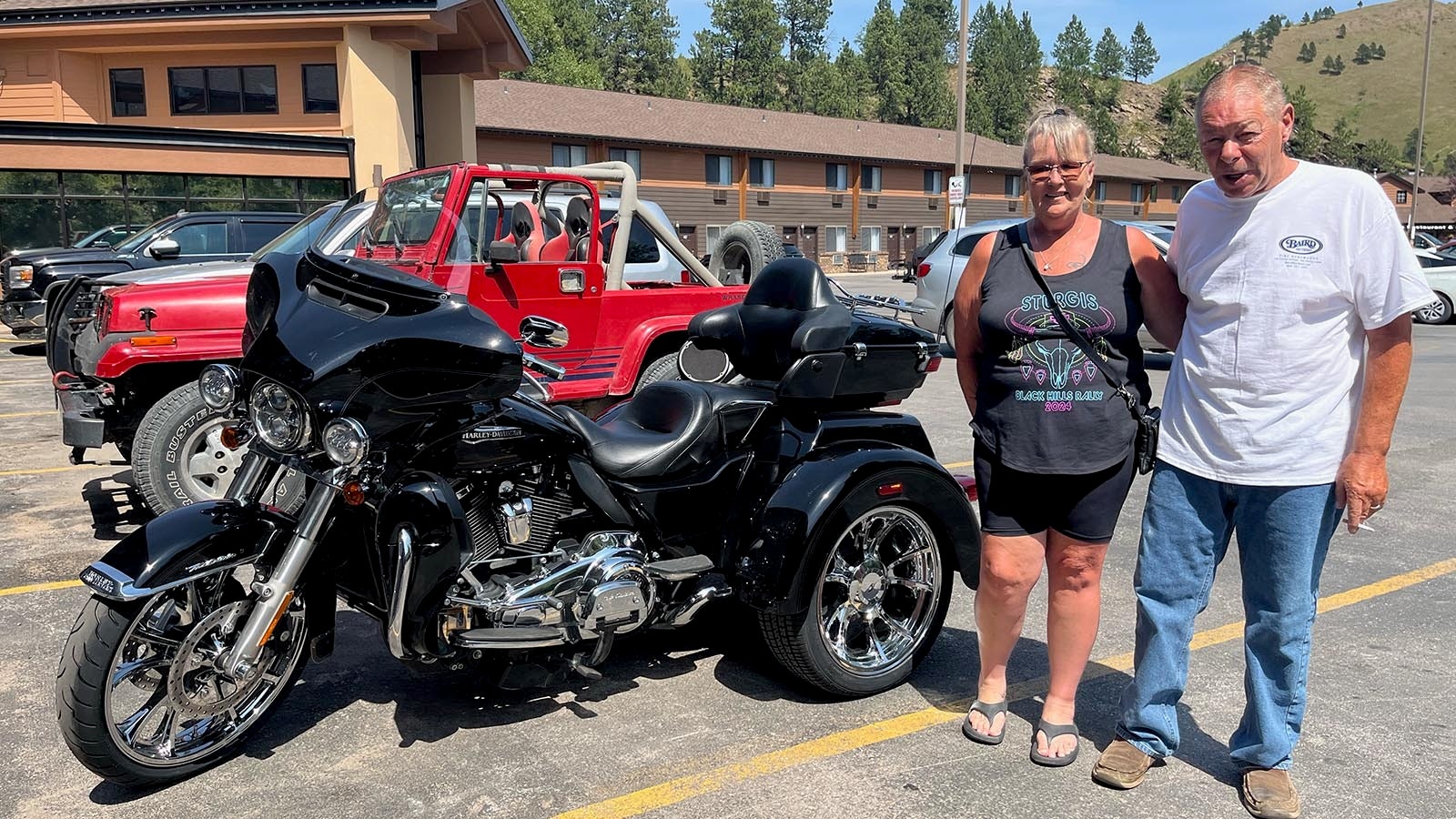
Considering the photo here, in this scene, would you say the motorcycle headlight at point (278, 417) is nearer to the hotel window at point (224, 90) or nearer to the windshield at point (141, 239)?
the windshield at point (141, 239)

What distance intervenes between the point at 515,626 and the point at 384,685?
1.04m

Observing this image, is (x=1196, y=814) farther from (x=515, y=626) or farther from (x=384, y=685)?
(x=384, y=685)

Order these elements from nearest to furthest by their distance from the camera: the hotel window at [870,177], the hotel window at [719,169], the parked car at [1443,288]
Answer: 1. the parked car at [1443,288]
2. the hotel window at [719,169]
3. the hotel window at [870,177]

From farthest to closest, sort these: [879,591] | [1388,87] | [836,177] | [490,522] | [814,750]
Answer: [1388,87]
[836,177]
[879,591]
[814,750]
[490,522]

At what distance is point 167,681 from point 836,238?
153 feet

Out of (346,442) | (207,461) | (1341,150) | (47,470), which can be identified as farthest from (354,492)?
(1341,150)

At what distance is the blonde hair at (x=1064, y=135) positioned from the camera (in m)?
3.21

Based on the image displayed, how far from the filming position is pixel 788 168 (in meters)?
46.4

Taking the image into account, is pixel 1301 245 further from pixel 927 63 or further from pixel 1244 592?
pixel 927 63

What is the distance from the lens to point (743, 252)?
30.7ft

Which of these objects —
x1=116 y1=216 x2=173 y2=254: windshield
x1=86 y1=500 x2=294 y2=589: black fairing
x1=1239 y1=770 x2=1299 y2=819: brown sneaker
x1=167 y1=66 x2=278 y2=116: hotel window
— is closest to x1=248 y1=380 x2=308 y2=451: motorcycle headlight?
x1=86 y1=500 x2=294 y2=589: black fairing

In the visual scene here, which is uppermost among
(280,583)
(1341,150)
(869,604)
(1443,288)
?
(1341,150)

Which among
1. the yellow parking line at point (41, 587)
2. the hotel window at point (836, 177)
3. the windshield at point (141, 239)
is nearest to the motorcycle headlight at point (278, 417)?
the yellow parking line at point (41, 587)

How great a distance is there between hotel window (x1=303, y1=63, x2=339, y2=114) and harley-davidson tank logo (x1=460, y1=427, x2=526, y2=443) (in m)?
25.6
